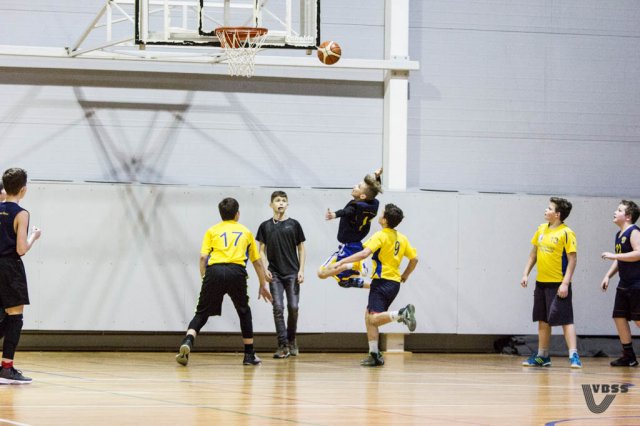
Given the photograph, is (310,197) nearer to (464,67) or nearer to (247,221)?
(247,221)

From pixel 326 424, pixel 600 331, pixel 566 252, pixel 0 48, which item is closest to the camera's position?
pixel 326 424

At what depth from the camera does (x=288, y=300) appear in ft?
44.8

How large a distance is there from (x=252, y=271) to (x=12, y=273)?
249 inches

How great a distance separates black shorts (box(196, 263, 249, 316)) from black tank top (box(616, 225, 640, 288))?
17.0 feet

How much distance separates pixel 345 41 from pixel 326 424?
34.9ft

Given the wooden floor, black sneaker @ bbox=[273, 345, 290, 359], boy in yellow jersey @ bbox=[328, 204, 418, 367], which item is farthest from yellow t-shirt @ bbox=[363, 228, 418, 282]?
black sneaker @ bbox=[273, 345, 290, 359]

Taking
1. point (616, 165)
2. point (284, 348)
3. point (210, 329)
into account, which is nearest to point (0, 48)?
point (210, 329)

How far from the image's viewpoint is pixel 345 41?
15922 mm

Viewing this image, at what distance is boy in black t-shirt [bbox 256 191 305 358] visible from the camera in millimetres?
13633

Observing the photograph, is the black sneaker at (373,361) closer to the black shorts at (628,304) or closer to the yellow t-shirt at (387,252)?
the yellow t-shirt at (387,252)

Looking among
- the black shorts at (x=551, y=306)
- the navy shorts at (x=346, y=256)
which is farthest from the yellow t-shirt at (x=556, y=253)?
the navy shorts at (x=346, y=256)

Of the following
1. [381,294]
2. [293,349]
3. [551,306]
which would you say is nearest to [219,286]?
[381,294]

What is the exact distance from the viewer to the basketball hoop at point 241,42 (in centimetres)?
1262

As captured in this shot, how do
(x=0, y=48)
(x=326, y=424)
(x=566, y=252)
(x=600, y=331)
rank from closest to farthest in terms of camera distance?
(x=326, y=424) → (x=566, y=252) → (x=0, y=48) → (x=600, y=331)
